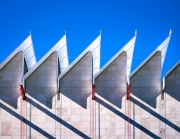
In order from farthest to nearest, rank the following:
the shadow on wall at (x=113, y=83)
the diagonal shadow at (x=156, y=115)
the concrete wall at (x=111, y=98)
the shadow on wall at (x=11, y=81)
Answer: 1. the shadow on wall at (x=11, y=81)
2. the shadow on wall at (x=113, y=83)
3. the diagonal shadow at (x=156, y=115)
4. the concrete wall at (x=111, y=98)

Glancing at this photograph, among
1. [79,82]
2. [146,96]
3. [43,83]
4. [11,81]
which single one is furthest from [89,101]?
[11,81]

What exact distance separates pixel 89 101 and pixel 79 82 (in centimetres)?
198

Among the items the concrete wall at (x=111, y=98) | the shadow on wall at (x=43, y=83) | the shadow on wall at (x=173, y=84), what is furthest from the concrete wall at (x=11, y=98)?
the shadow on wall at (x=173, y=84)

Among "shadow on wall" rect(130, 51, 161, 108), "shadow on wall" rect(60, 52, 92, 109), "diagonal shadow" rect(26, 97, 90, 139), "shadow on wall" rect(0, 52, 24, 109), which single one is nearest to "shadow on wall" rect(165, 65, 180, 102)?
"shadow on wall" rect(130, 51, 161, 108)

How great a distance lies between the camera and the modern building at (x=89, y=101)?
23391 millimetres

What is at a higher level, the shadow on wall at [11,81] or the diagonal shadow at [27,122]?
the shadow on wall at [11,81]

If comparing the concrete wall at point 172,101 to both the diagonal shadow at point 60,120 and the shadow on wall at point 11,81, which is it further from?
the shadow on wall at point 11,81

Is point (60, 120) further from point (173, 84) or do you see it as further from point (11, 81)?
point (173, 84)

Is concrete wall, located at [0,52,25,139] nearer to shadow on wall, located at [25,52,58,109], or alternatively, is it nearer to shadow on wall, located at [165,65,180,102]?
shadow on wall, located at [25,52,58,109]

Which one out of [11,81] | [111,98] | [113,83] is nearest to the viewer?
[111,98]

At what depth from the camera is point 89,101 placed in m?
23.7

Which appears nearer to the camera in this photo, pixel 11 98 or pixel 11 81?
pixel 11 98

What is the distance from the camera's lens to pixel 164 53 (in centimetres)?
2656

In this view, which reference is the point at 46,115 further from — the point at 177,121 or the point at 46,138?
the point at 177,121
